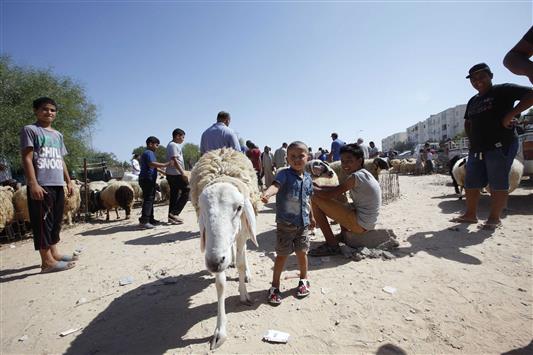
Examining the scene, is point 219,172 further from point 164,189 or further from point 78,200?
point 164,189

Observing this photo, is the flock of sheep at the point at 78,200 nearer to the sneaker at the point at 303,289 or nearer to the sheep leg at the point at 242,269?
the sheep leg at the point at 242,269

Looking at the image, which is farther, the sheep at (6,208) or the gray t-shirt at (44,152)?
the sheep at (6,208)

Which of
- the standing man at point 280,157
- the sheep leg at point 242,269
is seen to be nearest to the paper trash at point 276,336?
the sheep leg at point 242,269

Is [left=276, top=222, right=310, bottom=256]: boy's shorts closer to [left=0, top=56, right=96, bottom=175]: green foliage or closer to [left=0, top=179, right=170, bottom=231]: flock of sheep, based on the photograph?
[left=0, top=179, right=170, bottom=231]: flock of sheep

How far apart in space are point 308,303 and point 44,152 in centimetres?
445

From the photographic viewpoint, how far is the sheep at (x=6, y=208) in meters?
5.98

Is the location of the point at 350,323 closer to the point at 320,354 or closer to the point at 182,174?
the point at 320,354

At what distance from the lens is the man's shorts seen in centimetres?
426

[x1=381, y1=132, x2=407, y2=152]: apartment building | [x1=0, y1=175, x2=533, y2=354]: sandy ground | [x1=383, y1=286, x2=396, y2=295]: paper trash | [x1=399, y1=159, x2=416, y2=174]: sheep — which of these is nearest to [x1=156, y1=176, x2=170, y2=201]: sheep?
[x1=0, y1=175, x2=533, y2=354]: sandy ground

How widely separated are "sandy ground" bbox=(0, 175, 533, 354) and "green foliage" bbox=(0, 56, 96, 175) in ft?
49.1

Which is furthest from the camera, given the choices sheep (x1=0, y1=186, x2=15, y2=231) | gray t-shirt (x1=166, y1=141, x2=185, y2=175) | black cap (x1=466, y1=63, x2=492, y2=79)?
gray t-shirt (x1=166, y1=141, x2=185, y2=175)

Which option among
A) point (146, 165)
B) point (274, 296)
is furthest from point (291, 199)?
point (146, 165)

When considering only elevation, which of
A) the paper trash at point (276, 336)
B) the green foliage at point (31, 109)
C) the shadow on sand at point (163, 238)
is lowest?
the paper trash at point (276, 336)

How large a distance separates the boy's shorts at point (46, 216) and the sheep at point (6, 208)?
122 inches
